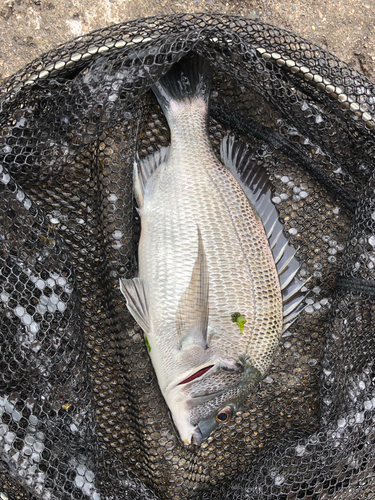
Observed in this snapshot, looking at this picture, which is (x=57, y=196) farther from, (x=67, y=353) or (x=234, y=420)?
(x=234, y=420)

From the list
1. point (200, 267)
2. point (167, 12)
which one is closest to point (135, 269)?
point (200, 267)

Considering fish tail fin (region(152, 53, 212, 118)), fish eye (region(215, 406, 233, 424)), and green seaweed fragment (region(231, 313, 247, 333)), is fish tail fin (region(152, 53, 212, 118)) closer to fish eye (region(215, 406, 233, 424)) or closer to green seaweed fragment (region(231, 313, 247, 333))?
green seaweed fragment (region(231, 313, 247, 333))

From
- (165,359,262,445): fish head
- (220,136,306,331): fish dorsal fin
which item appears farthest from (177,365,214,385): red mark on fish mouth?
(220,136,306,331): fish dorsal fin

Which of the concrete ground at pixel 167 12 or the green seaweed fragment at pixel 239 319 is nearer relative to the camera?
the green seaweed fragment at pixel 239 319

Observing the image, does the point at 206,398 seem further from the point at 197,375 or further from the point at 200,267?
the point at 200,267

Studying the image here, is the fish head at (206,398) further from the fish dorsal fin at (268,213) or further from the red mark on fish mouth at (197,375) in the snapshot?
the fish dorsal fin at (268,213)

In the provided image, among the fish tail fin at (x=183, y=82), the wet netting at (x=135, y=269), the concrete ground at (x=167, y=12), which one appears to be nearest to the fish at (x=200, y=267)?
the fish tail fin at (x=183, y=82)

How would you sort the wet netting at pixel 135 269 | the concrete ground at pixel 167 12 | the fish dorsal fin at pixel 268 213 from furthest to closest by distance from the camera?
the concrete ground at pixel 167 12, the fish dorsal fin at pixel 268 213, the wet netting at pixel 135 269
